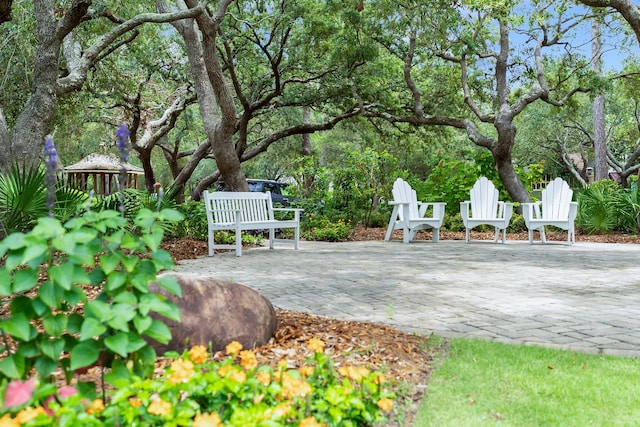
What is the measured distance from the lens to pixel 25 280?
178 centimetres

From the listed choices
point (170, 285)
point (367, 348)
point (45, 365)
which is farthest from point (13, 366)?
point (367, 348)

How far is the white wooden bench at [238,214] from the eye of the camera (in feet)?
28.2

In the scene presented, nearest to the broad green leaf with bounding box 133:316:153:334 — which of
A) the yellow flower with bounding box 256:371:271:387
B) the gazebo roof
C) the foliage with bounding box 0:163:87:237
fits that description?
the yellow flower with bounding box 256:371:271:387

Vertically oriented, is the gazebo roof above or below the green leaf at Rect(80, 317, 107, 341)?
above

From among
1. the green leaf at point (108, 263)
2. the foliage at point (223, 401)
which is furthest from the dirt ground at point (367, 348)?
the green leaf at point (108, 263)

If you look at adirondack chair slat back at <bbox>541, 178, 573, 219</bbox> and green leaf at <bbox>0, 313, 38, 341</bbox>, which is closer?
green leaf at <bbox>0, 313, 38, 341</bbox>

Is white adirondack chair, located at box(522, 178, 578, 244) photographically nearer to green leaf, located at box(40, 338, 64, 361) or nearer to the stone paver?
the stone paver

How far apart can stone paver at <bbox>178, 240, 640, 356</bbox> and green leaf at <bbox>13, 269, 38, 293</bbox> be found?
249 centimetres

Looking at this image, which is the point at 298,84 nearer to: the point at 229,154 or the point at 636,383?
the point at 229,154

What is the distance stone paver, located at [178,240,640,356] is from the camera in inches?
148

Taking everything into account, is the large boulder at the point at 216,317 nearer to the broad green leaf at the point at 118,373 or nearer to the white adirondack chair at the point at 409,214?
the broad green leaf at the point at 118,373

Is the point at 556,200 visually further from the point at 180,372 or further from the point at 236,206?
the point at 180,372

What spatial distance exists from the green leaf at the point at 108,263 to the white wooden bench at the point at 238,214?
21.4 ft

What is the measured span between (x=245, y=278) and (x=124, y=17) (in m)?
9.28
